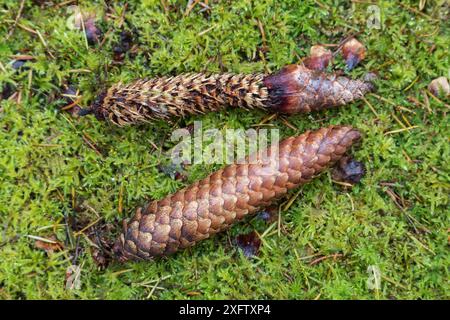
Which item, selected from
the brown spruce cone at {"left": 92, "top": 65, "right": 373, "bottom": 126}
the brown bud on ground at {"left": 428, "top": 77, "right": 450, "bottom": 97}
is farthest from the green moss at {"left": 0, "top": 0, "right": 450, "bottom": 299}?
the brown spruce cone at {"left": 92, "top": 65, "right": 373, "bottom": 126}

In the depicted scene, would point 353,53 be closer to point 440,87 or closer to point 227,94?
point 440,87

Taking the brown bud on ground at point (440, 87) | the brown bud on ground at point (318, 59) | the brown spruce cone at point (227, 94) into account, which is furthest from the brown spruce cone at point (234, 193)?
the brown bud on ground at point (440, 87)

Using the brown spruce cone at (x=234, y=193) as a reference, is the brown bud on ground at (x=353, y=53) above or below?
above

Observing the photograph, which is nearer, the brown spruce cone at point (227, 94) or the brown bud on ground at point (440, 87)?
the brown spruce cone at point (227, 94)

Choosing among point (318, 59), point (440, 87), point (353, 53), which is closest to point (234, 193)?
point (318, 59)

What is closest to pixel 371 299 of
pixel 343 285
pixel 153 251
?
pixel 343 285

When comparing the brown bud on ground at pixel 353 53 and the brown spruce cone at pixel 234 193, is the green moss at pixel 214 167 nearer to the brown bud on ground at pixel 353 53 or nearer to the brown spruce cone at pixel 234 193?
the brown bud on ground at pixel 353 53
